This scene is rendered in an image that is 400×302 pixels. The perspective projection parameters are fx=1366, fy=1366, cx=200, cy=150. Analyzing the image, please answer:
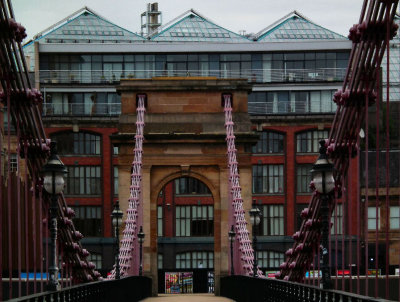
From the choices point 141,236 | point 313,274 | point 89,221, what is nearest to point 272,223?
point 89,221

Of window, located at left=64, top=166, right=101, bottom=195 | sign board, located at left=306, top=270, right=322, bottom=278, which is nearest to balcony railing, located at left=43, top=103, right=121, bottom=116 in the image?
window, located at left=64, top=166, right=101, bottom=195

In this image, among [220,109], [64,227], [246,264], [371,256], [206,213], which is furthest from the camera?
[206,213]

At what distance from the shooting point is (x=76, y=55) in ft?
362

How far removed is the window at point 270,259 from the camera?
4208 inches

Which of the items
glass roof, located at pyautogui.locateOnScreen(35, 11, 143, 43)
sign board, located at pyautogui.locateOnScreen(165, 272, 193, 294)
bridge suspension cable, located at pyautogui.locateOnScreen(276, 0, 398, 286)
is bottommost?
sign board, located at pyautogui.locateOnScreen(165, 272, 193, 294)

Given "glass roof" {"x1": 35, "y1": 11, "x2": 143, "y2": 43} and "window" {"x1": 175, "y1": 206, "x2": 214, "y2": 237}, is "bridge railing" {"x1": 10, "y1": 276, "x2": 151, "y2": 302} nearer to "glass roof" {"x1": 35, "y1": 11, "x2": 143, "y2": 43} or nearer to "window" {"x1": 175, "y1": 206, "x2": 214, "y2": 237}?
"window" {"x1": 175, "y1": 206, "x2": 214, "y2": 237}

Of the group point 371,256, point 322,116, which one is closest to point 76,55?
point 322,116

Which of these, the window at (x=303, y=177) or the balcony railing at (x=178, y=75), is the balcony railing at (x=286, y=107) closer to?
the balcony railing at (x=178, y=75)

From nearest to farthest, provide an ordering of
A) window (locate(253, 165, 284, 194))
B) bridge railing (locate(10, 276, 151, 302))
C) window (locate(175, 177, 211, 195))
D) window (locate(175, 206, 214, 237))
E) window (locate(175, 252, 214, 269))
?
1. bridge railing (locate(10, 276, 151, 302))
2. window (locate(175, 252, 214, 269))
3. window (locate(175, 206, 214, 237))
4. window (locate(175, 177, 211, 195))
5. window (locate(253, 165, 284, 194))

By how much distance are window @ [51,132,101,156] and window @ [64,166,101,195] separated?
127 cm

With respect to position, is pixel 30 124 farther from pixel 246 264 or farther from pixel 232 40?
pixel 232 40

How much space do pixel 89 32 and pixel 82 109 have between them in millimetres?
6545

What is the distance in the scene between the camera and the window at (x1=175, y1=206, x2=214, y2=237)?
10744 centimetres

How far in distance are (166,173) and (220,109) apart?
4372 mm
